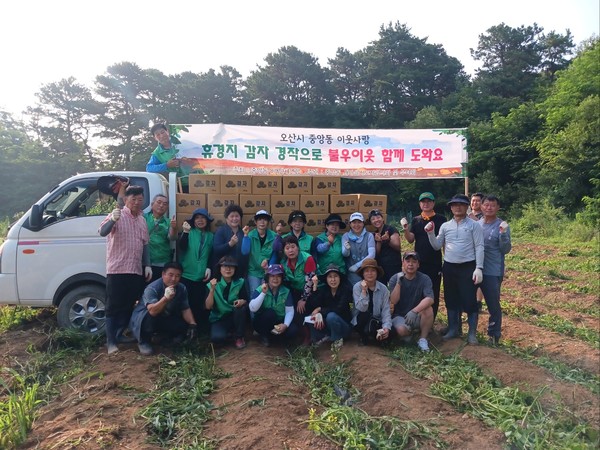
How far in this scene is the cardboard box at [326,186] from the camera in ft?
19.4

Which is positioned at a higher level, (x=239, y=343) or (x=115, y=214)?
(x=115, y=214)

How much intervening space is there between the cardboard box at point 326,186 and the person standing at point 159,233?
6.40 feet

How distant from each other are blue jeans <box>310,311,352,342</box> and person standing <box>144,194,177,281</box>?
1952mm

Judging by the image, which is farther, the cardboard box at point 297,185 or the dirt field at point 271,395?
the cardboard box at point 297,185

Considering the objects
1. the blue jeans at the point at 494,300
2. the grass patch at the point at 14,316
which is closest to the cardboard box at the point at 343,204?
the blue jeans at the point at 494,300

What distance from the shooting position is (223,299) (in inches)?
193

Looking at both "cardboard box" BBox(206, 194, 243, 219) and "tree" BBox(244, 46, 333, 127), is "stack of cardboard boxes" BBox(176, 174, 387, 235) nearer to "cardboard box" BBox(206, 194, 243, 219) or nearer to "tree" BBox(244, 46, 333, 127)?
"cardboard box" BBox(206, 194, 243, 219)

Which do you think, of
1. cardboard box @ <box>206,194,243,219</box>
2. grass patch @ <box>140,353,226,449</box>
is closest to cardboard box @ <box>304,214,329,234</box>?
cardboard box @ <box>206,194,243,219</box>

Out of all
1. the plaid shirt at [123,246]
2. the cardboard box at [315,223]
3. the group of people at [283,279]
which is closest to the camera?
the plaid shirt at [123,246]

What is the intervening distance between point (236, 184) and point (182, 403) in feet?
9.66

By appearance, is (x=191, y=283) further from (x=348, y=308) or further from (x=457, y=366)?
(x=457, y=366)

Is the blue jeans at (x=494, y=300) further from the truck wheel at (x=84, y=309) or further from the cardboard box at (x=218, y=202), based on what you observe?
the truck wheel at (x=84, y=309)

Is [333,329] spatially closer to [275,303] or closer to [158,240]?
[275,303]

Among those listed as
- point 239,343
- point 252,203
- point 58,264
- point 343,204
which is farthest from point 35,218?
point 343,204
